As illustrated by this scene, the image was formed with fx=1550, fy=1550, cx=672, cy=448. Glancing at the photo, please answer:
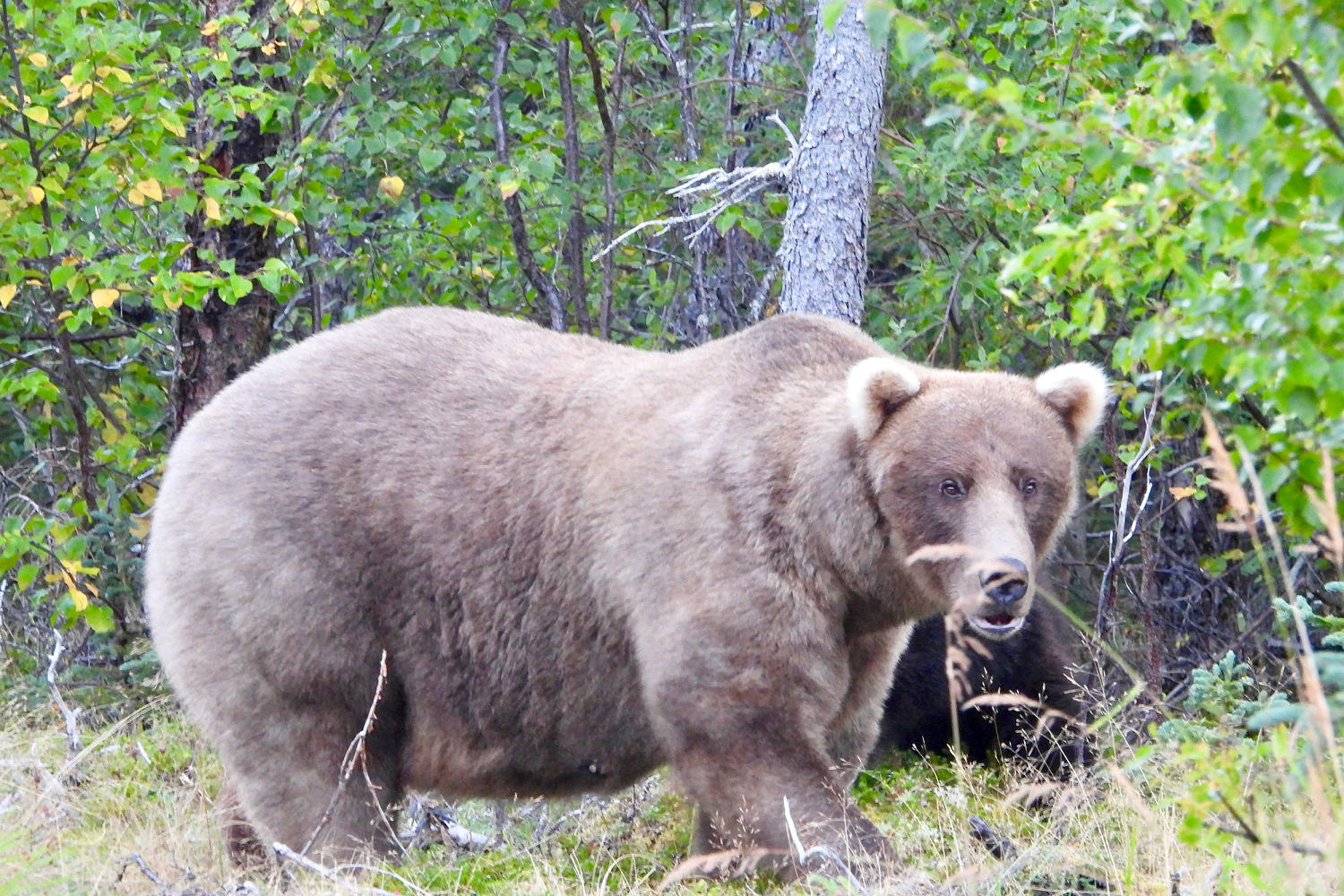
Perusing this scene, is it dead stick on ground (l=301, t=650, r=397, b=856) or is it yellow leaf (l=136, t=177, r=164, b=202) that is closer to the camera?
dead stick on ground (l=301, t=650, r=397, b=856)

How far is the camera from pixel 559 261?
33.1 feet

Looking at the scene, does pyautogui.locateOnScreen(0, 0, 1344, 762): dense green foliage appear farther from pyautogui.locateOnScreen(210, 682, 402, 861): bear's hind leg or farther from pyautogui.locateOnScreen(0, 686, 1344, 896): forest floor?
pyautogui.locateOnScreen(210, 682, 402, 861): bear's hind leg

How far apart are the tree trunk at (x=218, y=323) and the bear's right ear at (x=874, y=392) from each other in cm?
425

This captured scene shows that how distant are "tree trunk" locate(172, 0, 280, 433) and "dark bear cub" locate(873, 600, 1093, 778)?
151 inches

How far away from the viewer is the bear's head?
4.84 meters

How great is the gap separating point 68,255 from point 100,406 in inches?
43.0

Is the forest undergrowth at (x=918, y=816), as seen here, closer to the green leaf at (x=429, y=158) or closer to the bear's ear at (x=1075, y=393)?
the bear's ear at (x=1075, y=393)

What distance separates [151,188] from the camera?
23.1 ft

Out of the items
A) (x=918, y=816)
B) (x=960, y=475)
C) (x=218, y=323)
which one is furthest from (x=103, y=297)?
(x=918, y=816)

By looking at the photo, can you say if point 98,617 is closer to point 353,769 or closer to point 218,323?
point 218,323

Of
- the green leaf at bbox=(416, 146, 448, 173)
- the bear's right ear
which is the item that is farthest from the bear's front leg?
the green leaf at bbox=(416, 146, 448, 173)

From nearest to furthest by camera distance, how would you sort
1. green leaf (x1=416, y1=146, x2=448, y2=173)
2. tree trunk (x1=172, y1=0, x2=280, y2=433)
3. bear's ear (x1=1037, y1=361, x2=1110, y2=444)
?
1. bear's ear (x1=1037, y1=361, x2=1110, y2=444)
2. green leaf (x1=416, y1=146, x2=448, y2=173)
3. tree trunk (x1=172, y1=0, x2=280, y2=433)

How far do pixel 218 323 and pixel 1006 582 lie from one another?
5.00 meters

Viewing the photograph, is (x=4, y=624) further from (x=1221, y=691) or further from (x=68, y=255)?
(x=1221, y=691)
